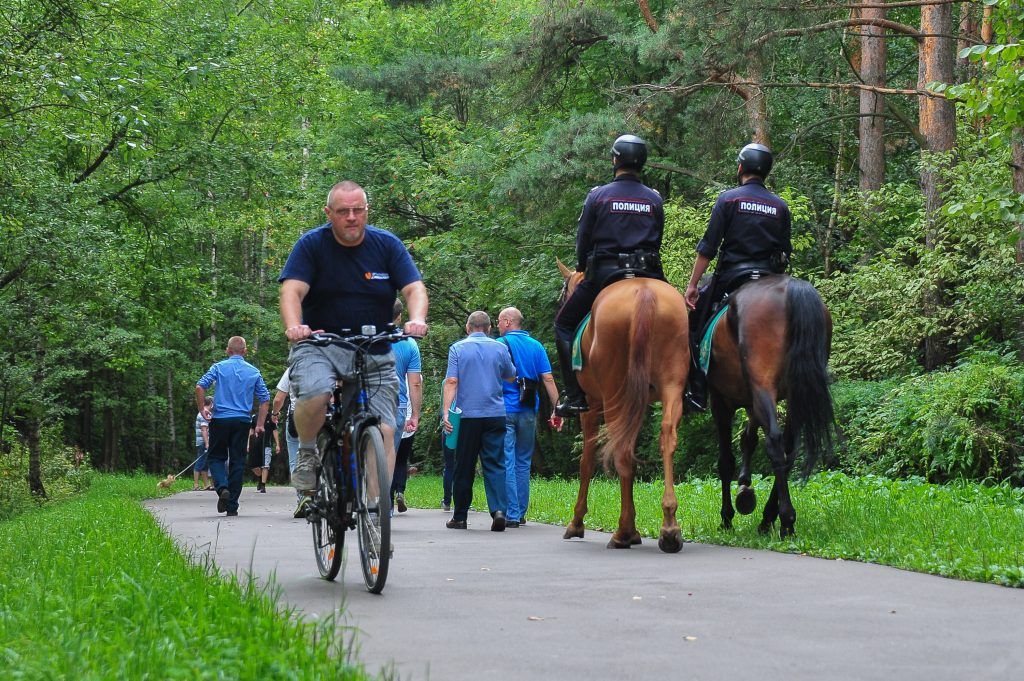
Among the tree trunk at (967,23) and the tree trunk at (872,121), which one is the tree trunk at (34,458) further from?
the tree trunk at (967,23)

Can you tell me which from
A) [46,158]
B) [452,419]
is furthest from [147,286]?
[452,419]

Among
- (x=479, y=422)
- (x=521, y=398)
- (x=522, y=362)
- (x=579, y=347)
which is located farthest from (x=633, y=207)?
(x=521, y=398)

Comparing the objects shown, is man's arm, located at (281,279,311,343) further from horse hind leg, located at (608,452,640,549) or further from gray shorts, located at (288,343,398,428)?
horse hind leg, located at (608,452,640,549)

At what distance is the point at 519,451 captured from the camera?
546 inches

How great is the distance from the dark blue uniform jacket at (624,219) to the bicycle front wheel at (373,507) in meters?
3.52

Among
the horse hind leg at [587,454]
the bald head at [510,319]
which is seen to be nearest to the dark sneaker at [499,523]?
the horse hind leg at [587,454]

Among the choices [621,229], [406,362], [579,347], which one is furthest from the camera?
[406,362]

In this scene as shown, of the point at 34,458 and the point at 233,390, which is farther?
the point at 34,458

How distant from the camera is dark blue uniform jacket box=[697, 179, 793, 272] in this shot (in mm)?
10273

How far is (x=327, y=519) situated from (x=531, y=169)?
835 inches

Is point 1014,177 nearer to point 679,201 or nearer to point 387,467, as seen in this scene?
point 679,201

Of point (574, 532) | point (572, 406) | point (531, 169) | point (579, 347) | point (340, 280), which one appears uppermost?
point (531, 169)

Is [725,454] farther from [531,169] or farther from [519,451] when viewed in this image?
[531,169]

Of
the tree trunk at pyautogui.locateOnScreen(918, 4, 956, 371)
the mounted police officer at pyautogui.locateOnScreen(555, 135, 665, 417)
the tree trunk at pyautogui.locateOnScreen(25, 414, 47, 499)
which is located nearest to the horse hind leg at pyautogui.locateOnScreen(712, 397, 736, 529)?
the mounted police officer at pyautogui.locateOnScreen(555, 135, 665, 417)
